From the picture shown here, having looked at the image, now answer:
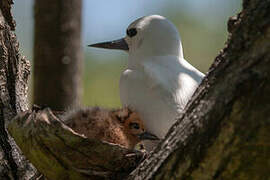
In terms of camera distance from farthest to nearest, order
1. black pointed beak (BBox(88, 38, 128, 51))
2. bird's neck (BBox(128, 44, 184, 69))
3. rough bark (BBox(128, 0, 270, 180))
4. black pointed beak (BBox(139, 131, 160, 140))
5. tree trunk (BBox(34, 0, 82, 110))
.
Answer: tree trunk (BBox(34, 0, 82, 110)) < black pointed beak (BBox(88, 38, 128, 51)) < bird's neck (BBox(128, 44, 184, 69)) < black pointed beak (BBox(139, 131, 160, 140)) < rough bark (BBox(128, 0, 270, 180))

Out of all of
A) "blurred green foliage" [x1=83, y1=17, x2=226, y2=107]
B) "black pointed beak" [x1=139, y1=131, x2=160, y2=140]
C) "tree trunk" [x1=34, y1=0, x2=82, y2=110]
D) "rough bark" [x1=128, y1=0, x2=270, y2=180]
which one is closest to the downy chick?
"black pointed beak" [x1=139, y1=131, x2=160, y2=140]

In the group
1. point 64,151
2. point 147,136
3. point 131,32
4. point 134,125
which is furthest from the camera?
point 131,32

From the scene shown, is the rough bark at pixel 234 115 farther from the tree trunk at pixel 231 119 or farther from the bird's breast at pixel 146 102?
the bird's breast at pixel 146 102

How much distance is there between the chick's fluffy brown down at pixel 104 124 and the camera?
10.0ft

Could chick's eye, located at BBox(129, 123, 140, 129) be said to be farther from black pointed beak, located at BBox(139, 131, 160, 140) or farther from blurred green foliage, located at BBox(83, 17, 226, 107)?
blurred green foliage, located at BBox(83, 17, 226, 107)

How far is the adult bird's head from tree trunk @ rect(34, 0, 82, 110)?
111 centimetres

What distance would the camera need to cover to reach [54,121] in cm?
238

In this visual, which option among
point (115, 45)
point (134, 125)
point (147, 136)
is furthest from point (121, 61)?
point (147, 136)

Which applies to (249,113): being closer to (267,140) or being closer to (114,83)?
(267,140)

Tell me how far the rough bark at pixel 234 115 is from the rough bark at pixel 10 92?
3.53 ft

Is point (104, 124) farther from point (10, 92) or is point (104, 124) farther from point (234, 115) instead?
point (234, 115)

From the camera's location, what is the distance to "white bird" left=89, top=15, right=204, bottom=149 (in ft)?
9.35

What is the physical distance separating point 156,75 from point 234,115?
1119 millimetres

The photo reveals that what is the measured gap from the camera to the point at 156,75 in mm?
2926
